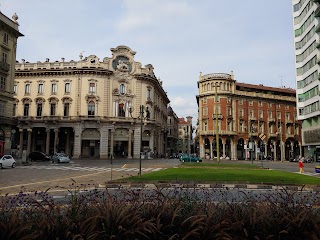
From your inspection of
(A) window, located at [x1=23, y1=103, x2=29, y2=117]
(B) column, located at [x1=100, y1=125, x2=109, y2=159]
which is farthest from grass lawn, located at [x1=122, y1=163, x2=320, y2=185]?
(A) window, located at [x1=23, y1=103, x2=29, y2=117]

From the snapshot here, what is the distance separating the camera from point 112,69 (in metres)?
64.3

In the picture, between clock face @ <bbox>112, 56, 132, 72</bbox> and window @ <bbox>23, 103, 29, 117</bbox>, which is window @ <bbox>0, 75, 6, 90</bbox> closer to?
window @ <bbox>23, 103, 29, 117</bbox>

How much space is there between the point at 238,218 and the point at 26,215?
11.8 feet

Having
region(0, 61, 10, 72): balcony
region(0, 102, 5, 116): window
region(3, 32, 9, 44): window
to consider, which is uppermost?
region(3, 32, 9, 44): window

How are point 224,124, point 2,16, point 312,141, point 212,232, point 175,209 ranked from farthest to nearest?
point 224,124, point 312,141, point 2,16, point 175,209, point 212,232

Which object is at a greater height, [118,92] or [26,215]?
[118,92]

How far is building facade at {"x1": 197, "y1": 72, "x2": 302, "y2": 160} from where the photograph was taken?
78000mm

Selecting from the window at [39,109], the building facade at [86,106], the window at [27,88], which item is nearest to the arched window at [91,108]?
the building facade at [86,106]

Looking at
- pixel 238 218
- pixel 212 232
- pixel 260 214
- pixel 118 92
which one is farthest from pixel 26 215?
pixel 118 92

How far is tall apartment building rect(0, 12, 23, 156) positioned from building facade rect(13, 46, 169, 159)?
18065 millimetres

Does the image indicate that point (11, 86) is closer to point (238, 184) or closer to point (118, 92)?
point (118, 92)

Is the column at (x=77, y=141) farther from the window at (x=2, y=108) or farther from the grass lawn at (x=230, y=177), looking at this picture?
the grass lawn at (x=230, y=177)

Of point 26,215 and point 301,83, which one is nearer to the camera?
point 26,215

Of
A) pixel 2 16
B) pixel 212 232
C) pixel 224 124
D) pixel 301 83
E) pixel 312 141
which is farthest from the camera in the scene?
pixel 224 124
